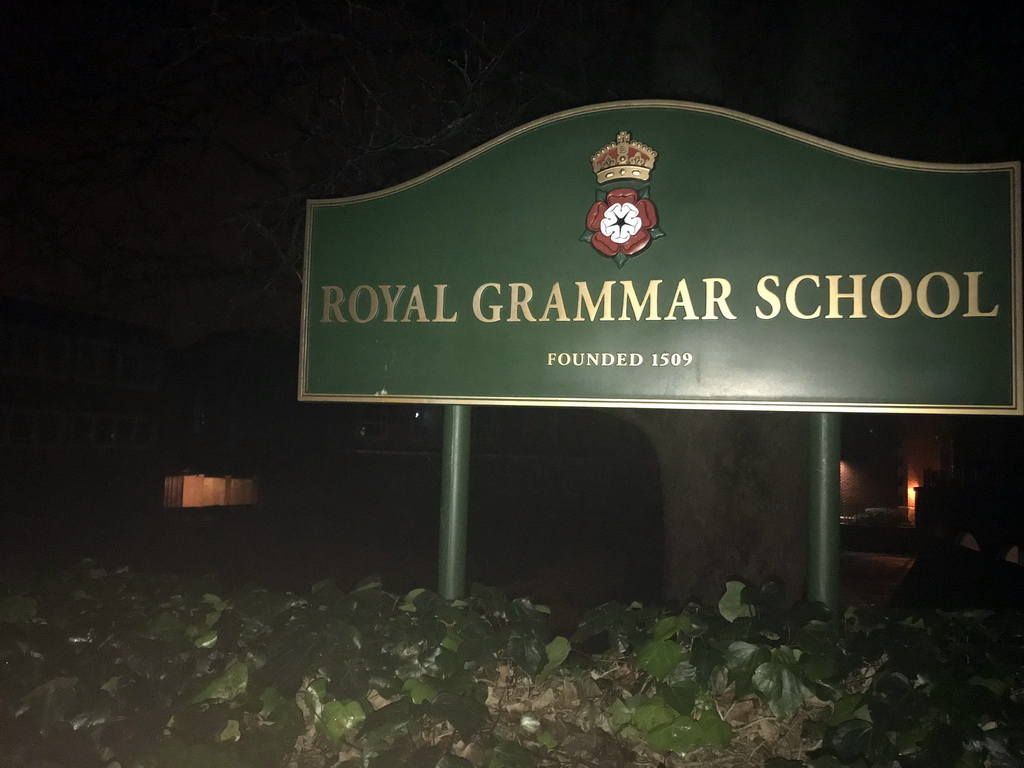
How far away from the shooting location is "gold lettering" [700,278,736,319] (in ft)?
11.1

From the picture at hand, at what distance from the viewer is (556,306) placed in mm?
3605

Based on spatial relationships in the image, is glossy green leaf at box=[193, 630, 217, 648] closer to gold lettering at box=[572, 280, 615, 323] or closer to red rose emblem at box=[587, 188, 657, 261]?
gold lettering at box=[572, 280, 615, 323]

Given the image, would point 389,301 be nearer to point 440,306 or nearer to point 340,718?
point 440,306

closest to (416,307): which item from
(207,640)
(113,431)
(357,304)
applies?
(357,304)

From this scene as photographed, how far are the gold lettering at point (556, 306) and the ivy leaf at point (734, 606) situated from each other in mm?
1286

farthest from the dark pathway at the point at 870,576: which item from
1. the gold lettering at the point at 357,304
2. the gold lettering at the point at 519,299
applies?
the gold lettering at the point at 357,304

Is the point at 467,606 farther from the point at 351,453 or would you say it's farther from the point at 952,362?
the point at 351,453

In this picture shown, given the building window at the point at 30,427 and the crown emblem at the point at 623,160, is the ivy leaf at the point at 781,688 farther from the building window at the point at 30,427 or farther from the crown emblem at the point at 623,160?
the building window at the point at 30,427

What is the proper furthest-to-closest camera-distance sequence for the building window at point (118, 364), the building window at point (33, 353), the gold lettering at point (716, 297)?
the building window at point (118, 364), the building window at point (33, 353), the gold lettering at point (716, 297)

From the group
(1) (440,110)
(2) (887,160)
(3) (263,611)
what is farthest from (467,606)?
(1) (440,110)

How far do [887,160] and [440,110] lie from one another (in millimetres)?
4388

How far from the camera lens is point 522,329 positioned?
364cm

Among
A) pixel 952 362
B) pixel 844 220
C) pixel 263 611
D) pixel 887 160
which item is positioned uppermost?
pixel 887 160

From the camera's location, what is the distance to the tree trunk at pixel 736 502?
4754 millimetres
